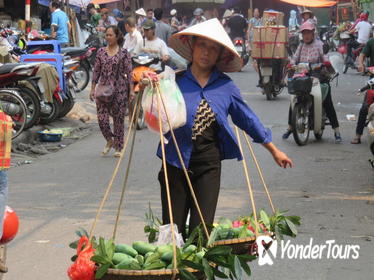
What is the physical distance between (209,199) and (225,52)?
2.88ft

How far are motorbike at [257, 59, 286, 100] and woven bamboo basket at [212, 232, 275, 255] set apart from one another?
13722mm

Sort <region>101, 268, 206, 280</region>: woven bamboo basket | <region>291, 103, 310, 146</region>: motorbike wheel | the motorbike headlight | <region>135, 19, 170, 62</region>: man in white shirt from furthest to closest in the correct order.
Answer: <region>135, 19, 170, 62</region>: man in white shirt, the motorbike headlight, <region>291, 103, 310, 146</region>: motorbike wheel, <region>101, 268, 206, 280</region>: woven bamboo basket

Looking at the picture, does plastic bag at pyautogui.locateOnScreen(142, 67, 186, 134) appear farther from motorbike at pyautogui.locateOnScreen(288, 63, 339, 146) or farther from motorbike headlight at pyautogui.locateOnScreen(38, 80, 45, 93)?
motorbike headlight at pyautogui.locateOnScreen(38, 80, 45, 93)

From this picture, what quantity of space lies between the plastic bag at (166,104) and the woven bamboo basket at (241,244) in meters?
0.68

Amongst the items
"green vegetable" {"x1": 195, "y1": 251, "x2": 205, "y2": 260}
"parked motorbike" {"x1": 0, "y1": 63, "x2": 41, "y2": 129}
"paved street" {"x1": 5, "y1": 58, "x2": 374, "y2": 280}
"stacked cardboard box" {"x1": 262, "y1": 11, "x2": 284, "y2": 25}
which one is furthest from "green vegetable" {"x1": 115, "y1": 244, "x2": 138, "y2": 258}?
"stacked cardboard box" {"x1": 262, "y1": 11, "x2": 284, "y2": 25}

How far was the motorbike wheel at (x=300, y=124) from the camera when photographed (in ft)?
40.9

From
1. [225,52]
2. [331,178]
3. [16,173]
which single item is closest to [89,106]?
[16,173]

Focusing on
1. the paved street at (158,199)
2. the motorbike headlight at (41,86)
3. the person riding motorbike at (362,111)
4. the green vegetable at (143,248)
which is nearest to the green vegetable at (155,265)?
the green vegetable at (143,248)

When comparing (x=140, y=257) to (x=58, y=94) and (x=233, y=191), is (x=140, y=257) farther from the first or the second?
(x=58, y=94)

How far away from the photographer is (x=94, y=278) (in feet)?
13.7

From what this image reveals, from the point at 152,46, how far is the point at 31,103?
3.08 meters

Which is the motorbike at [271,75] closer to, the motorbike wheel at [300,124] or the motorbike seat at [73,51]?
the motorbike seat at [73,51]

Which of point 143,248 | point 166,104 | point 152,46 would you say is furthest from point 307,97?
point 143,248

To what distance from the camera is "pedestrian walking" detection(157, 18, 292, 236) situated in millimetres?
4957
